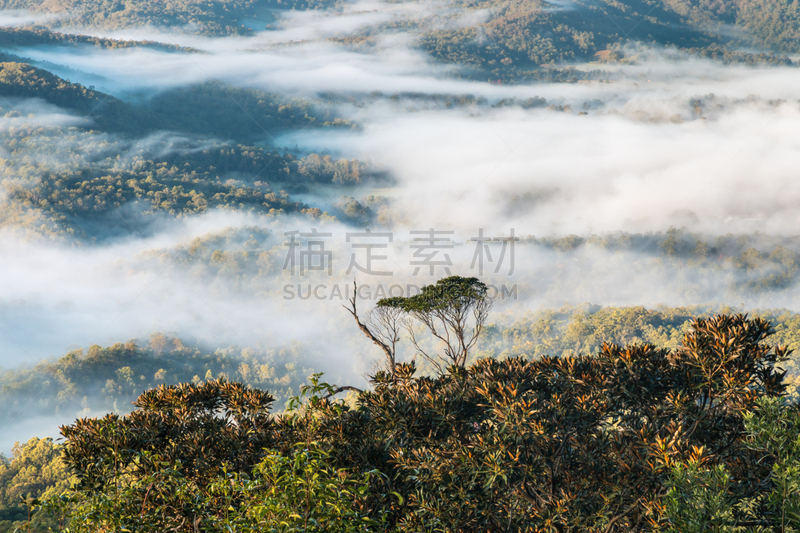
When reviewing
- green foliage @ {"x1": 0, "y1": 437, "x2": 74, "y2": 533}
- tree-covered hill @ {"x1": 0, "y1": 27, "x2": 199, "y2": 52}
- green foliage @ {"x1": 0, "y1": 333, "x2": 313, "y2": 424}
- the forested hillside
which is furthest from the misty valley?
the forested hillside

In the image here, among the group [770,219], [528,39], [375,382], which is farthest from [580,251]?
[375,382]

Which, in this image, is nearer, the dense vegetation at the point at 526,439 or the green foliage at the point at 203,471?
the green foliage at the point at 203,471

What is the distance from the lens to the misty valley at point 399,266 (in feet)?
14.9

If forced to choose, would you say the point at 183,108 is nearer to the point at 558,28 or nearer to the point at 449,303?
the point at 558,28

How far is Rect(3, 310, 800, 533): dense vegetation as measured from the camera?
4.17m

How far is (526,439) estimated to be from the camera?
15.2ft

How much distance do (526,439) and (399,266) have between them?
8826 centimetres

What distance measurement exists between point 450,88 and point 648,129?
6149cm

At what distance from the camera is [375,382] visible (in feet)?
21.0

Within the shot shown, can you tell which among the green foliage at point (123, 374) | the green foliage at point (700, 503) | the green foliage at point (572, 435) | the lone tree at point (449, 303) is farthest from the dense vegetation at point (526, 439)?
the green foliage at point (123, 374)

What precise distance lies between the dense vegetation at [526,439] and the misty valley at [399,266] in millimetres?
33

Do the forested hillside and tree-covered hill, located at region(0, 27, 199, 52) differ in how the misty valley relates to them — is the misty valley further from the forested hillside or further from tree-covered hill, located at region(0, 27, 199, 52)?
the forested hillside

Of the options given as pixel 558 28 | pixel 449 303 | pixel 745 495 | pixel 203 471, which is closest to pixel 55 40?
pixel 558 28

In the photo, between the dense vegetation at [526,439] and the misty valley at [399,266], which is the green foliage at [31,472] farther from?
the dense vegetation at [526,439]
